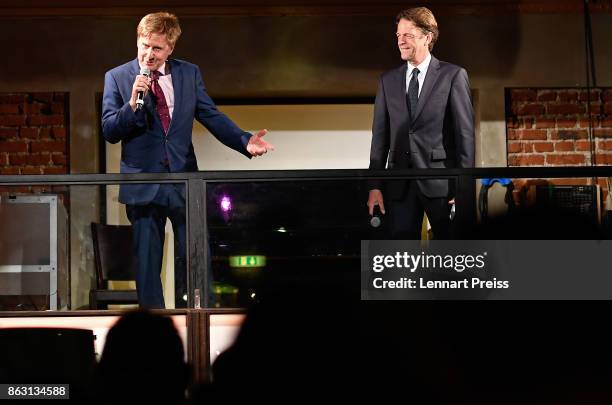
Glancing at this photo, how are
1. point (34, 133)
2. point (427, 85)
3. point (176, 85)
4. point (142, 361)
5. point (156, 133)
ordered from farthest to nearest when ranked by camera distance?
point (34, 133)
point (427, 85)
point (176, 85)
point (156, 133)
point (142, 361)

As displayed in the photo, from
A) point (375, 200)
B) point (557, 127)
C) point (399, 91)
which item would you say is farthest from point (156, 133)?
point (557, 127)

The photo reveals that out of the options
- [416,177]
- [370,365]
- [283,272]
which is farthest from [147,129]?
[370,365]

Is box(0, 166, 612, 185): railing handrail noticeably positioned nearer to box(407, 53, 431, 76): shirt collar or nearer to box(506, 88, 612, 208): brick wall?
box(407, 53, 431, 76): shirt collar

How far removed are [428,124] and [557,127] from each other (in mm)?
2128

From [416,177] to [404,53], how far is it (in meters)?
0.92

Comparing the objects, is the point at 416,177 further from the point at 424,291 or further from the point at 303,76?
the point at 303,76

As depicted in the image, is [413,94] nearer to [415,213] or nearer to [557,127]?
[415,213]

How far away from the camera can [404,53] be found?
4441mm

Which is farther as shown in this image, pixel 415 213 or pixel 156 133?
pixel 156 133

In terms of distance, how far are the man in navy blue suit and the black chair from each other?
12.0 inches

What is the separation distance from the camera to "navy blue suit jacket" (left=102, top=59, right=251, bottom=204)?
394cm

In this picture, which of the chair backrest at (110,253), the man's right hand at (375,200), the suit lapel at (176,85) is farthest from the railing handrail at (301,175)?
the chair backrest at (110,253)

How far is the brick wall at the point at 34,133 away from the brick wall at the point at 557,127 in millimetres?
2919

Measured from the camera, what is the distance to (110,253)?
4.32 metres
